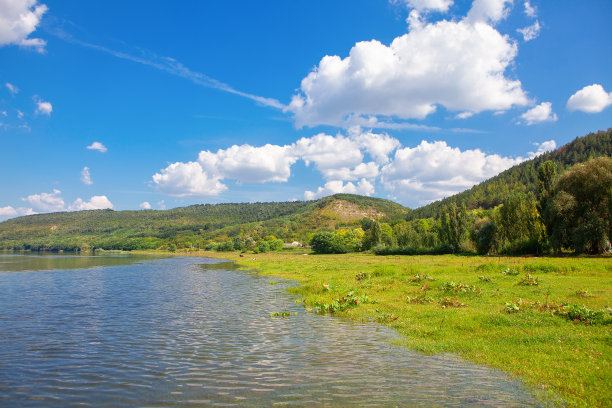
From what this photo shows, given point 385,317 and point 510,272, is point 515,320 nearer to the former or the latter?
point 385,317

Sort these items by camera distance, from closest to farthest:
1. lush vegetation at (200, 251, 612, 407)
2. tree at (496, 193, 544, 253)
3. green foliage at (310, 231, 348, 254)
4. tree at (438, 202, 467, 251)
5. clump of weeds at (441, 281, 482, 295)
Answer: lush vegetation at (200, 251, 612, 407)
clump of weeds at (441, 281, 482, 295)
tree at (496, 193, 544, 253)
tree at (438, 202, 467, 251)
green foliage at (310, 231, 348, 254)

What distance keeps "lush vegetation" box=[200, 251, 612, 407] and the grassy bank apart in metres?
0.03

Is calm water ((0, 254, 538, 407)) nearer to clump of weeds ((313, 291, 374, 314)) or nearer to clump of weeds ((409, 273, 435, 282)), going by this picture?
clump of weeds ((313, 291, 374, 314))

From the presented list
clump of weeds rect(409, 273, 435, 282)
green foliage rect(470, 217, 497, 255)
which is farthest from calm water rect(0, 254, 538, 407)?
green foliage rect(470, 217, 497, 255)

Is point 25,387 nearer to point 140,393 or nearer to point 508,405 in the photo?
point 140,393

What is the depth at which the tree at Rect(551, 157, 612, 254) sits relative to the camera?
56.2 m

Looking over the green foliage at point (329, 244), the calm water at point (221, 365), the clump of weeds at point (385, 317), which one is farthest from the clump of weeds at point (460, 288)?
the green foliage at point (329, 244)

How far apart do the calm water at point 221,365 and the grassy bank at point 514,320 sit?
140 centimetres

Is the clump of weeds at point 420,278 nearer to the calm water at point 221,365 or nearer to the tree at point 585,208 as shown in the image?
the calm water at point 221,365

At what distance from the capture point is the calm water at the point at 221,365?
11031 millimetres

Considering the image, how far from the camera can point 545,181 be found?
73.9 m

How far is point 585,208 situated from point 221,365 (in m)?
70.4

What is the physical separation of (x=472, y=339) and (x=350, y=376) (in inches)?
300

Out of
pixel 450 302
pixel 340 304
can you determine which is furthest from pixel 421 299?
pixel 340 304
